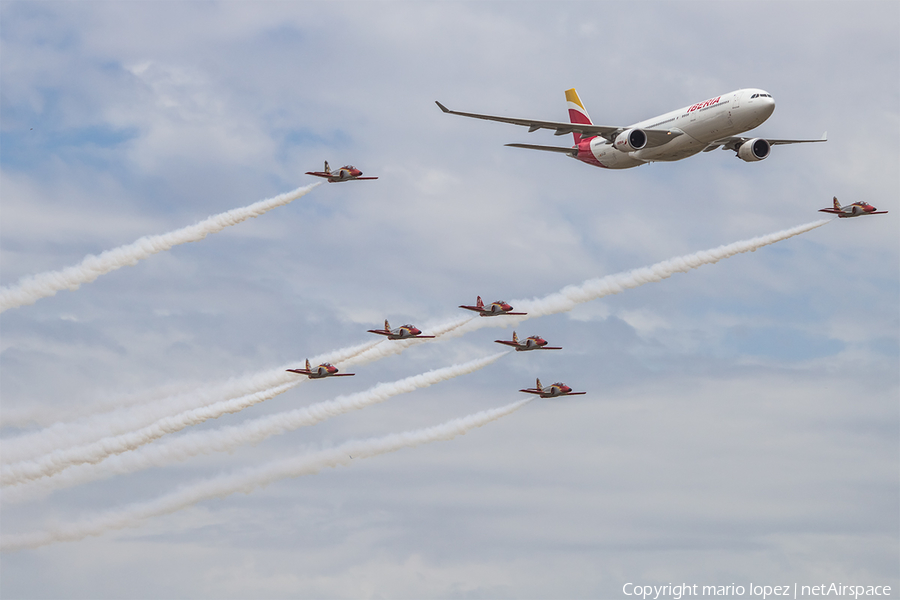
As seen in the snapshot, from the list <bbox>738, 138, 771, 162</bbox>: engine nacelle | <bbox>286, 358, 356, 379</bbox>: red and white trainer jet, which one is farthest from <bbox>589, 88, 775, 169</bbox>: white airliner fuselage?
<bbox>286, 358, 356, 379</bbox>: red and white trainer jet

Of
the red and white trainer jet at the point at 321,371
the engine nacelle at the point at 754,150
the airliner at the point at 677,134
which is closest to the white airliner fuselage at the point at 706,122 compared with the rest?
the airliner at the point at 677,134

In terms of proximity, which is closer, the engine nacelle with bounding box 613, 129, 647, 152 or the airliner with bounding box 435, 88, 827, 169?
the airliner with bounding box 435, 88, 827, 169

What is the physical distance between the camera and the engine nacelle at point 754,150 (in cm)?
12938

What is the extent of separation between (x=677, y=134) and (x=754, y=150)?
380 inches

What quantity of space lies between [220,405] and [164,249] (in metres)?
13.3

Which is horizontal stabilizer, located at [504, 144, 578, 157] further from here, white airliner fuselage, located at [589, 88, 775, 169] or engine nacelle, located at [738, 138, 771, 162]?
engine nacelle, located at [738, 138, 771, 162]

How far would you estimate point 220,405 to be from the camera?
131 meters

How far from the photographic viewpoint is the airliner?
11900cm

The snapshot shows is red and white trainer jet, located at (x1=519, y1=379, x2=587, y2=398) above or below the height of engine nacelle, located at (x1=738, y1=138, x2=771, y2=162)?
below

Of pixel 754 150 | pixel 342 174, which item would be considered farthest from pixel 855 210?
pixel 342 174

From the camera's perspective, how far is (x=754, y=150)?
12925cm

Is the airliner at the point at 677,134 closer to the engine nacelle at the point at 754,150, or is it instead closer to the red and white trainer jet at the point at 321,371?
the engine nacelle at the point at 754,150

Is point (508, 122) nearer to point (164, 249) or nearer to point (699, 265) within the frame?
point (699, 265)

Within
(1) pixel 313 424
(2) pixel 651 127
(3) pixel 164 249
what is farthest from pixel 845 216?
(3) pixel 164 249
